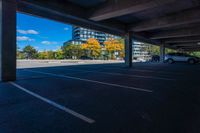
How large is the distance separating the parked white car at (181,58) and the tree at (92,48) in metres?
30.6

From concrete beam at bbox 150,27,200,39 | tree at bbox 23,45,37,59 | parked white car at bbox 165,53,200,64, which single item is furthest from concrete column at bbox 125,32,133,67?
tree at bbox 23,45,37,59

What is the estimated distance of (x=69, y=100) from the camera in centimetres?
376

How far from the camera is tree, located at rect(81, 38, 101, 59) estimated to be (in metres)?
49.7

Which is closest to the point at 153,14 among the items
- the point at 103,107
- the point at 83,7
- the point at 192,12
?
the point at 192,12

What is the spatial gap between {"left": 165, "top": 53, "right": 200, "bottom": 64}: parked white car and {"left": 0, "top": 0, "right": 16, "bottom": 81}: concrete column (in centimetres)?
2320

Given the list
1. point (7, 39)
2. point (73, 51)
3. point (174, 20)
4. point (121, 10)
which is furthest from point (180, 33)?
point (73, 51)

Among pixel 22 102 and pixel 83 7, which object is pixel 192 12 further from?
pixel 22 102

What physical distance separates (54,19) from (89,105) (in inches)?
379

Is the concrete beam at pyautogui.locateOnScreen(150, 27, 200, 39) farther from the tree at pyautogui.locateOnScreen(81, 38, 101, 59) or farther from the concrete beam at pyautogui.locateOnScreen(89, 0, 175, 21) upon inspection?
the tree at pyautogui.locateOnScreen(81, 38, 101, 59)

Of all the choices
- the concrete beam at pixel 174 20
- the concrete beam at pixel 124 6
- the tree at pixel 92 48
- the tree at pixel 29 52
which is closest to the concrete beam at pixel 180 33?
the concrete beam at pixel 174 20

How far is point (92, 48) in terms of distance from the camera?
164ft

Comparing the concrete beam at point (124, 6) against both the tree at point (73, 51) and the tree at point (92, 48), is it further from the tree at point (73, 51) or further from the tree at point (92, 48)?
the tree at point (73, 51)

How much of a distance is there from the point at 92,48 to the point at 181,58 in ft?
108

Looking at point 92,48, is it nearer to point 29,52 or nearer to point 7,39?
point 29,52
